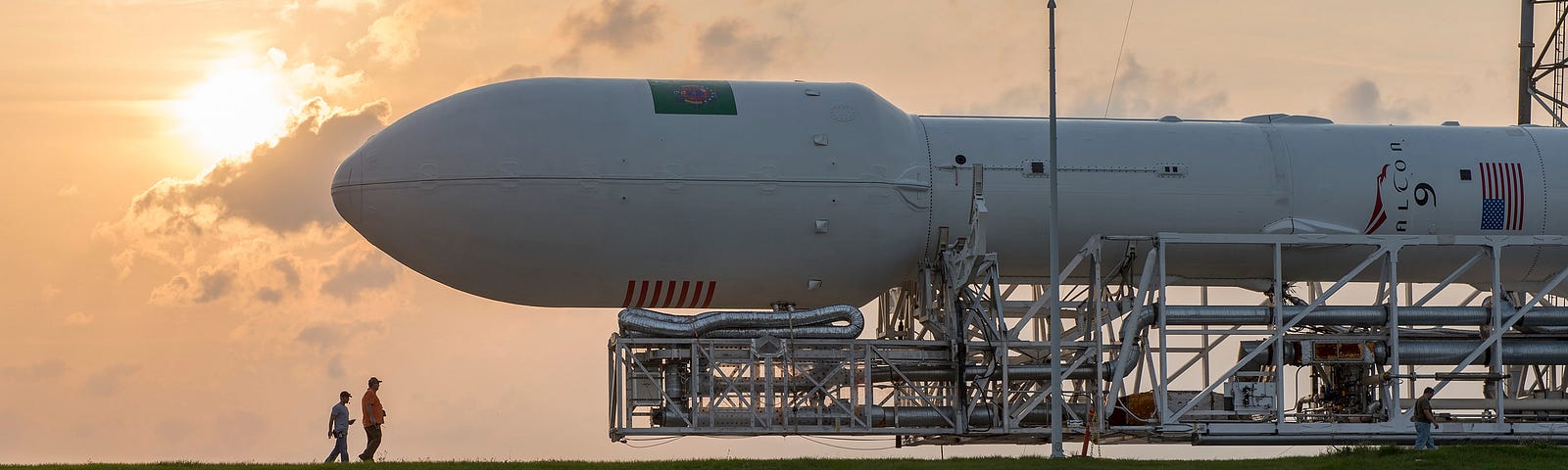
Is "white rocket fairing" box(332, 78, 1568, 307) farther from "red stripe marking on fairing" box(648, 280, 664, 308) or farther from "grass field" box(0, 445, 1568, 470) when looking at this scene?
"grass field" box(0, 445, 1568, 470)

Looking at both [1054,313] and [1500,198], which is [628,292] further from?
[1500,198]

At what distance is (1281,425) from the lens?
27562mm

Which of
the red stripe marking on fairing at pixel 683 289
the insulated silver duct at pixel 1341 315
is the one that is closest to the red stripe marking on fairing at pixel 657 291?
the red stripe marking on fairing at pixel 683 289

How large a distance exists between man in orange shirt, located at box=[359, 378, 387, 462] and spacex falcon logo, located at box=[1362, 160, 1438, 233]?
568 inches

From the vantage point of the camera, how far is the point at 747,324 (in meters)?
27.0

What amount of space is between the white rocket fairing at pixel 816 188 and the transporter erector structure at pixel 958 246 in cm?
4

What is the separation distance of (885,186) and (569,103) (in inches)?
180

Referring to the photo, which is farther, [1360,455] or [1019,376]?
[1019,376]

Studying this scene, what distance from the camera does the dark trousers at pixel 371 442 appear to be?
25.8 metres

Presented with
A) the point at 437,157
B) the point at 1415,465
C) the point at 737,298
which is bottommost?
the point at 1415,465

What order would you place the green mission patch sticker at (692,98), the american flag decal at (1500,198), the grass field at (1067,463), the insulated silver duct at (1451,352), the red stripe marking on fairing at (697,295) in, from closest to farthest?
the grass field at (1067,463)
the green mission patch sticker at (692,98)
the red stripe marking on fairing at (697,295)
the insulated silver duct at (1451,352)
the american flag decal at (1500,198)

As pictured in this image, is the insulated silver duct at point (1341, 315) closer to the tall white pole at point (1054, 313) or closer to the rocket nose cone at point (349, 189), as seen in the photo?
the tall white pole at point (1054, 313)

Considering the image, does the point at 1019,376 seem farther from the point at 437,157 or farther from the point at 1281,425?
the point at 437,157

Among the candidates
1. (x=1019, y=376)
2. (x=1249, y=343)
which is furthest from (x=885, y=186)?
(x=1249, y=343)
